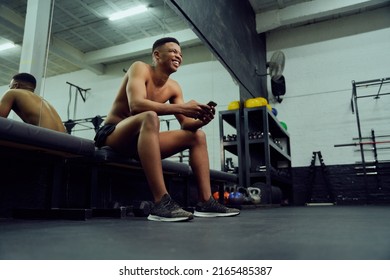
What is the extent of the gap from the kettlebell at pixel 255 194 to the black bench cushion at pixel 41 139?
2.41 meters

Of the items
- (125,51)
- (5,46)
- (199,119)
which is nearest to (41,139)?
(199,119)

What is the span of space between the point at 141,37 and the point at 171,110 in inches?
84.1

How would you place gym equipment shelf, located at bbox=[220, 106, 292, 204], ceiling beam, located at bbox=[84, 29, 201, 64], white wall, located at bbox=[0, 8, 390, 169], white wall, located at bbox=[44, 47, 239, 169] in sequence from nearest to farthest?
white wall, located at bbox=[44, 47, 239, 169] → ceiling beam, located at bbox=[84, 29, 201, 64] → gym equipment shelf, located at bbox=[220, 106, 292, 204] → white wall, located at bbox=[0, 8, 390, 169]

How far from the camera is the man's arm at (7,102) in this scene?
1.84 meters

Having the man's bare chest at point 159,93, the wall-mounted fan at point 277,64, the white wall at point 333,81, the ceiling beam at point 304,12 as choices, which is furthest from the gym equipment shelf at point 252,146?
the man's bare chest at point 159,93

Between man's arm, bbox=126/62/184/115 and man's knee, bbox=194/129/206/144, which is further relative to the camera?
man's knee, bbox=194/129/206/144

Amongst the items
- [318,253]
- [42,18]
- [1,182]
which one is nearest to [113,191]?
[1,182]

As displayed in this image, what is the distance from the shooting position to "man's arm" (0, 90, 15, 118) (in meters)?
1.84

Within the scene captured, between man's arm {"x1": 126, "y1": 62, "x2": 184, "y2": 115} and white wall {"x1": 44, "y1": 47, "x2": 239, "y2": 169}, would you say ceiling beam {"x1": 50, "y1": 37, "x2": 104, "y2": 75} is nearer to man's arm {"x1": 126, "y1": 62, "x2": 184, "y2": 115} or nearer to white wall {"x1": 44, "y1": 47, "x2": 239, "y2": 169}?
white wall {"x1": 44, "y1": 47, "x2": 239, "y2": 169}


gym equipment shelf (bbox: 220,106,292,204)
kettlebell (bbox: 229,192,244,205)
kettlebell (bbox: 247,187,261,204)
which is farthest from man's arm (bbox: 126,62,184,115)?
gym equipment shelf (bbox: 220,106,292,204)

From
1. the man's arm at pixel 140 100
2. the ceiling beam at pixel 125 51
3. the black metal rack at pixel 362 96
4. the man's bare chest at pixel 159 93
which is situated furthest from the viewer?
the black metal rack at pixel 362 96

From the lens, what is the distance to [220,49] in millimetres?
4387

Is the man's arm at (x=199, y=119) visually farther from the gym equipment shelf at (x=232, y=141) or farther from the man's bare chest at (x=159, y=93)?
the gym equipment shelf at (x=232, y=141)

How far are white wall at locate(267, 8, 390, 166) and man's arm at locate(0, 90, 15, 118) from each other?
17.8ft
